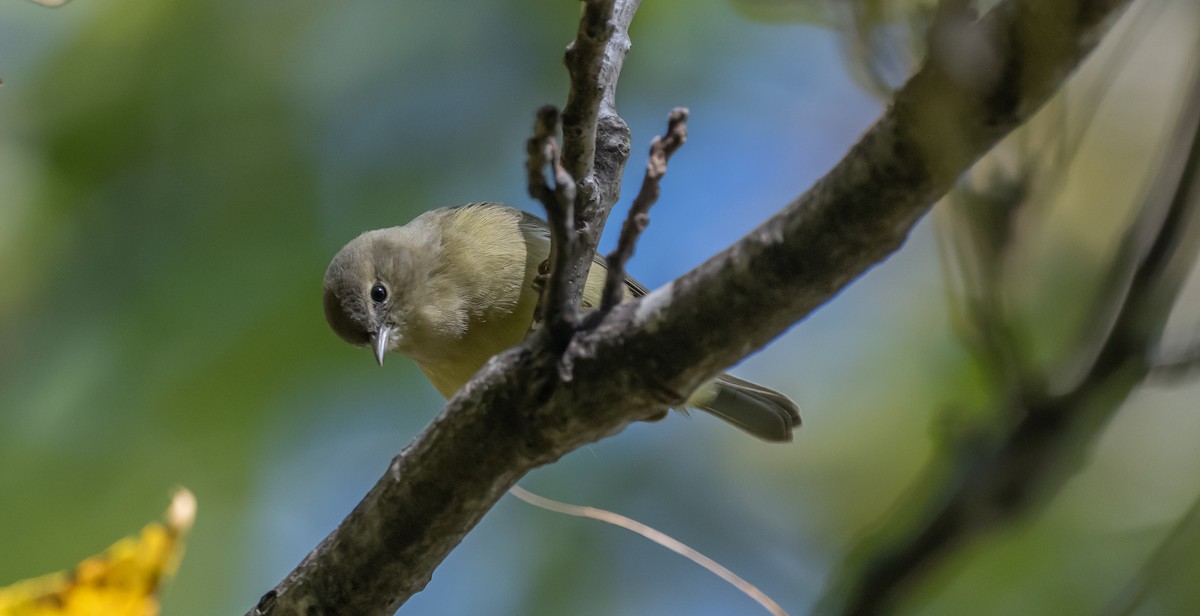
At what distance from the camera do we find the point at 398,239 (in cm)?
352

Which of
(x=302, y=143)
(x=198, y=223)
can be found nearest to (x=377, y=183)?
(x=302, y=143)

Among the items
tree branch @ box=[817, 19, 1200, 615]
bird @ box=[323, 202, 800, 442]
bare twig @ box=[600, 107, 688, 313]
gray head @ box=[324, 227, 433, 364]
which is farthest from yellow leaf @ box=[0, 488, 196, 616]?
gray head @ box=[324, 227, 433, 364]

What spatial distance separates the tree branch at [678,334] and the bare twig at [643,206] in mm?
46

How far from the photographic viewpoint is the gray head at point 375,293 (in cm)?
332

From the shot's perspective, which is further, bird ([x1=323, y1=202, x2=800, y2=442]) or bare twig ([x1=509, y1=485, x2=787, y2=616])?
bird ([x1=323, y1=202, x2=800, y2=442])

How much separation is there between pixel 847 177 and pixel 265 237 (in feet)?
11.2

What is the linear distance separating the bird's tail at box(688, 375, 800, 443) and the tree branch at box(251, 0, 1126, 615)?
1755 millimetres

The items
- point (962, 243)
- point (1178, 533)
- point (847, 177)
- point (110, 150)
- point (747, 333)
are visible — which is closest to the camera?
point (1178, 533)

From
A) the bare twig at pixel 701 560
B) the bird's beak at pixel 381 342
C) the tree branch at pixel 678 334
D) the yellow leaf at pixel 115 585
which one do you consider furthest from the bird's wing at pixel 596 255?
the yellow leaf at pixel 115 585

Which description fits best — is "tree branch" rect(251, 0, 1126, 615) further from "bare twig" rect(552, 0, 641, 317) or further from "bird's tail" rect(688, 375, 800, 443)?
"bird's tail" rect(688, 375, 800, 443)

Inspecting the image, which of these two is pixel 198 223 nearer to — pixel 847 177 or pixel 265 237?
pixel 265 237

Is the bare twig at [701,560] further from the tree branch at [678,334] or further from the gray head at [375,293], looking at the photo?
the gray head at [375,293]

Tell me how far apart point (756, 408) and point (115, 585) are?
2.64 meters

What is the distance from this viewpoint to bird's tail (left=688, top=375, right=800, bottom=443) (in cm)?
335
